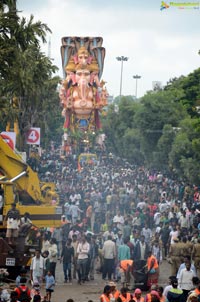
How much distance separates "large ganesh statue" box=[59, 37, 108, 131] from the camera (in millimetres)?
71062

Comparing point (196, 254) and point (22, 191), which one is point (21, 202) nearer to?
point (22, 191)

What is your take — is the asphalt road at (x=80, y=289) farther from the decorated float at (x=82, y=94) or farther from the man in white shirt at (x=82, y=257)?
the decorated float at (x=82, y=94)

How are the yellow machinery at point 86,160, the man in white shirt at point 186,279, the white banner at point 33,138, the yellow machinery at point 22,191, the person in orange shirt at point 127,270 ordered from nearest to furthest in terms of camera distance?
1. the man in white shirt at point 186,279
2. the person in orange shirt at point 127,270
3. the yellow machinery at point 22,191
4. the white banner at point 33,138
5. the yellow machinery at point 86,160

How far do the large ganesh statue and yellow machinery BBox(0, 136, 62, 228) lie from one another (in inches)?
1858

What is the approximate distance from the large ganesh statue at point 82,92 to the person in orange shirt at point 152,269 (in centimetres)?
5078

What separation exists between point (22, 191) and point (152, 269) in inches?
190

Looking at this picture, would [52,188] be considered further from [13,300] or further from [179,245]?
[13,300]

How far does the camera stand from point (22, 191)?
23.5 meters

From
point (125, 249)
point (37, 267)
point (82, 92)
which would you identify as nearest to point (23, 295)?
point (37, 267)

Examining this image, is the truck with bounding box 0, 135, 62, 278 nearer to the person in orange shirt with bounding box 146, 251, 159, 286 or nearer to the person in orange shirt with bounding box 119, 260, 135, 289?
the person in orange shirt with bounding box 119, 260, 135, 289

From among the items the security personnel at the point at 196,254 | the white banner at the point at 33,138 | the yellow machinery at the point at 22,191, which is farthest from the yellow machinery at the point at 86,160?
the security personnel at the point at 196,254

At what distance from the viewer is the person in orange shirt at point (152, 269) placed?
20.3m

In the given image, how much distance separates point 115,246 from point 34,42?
5915 mm

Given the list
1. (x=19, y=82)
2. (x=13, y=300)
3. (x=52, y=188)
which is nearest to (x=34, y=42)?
(x=19, y=82)
